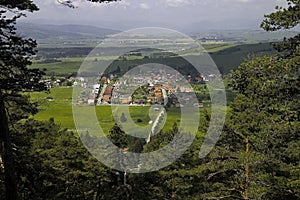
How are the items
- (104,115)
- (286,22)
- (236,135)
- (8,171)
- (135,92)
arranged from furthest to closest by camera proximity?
(135,92) < (104,115) < (236,135) < (286,22) < (8,171)

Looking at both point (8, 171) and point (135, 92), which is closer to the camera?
point (8, 171)

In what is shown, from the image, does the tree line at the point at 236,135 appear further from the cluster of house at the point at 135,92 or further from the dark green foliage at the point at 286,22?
the cluster of house at the point at 135,92

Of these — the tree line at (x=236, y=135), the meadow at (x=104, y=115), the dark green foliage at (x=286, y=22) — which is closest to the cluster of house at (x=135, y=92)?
the meadow at (x=104, y=115)

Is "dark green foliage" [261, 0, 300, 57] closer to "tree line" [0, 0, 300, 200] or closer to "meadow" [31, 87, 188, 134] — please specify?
"tree line" [0, 0, 300, 200]

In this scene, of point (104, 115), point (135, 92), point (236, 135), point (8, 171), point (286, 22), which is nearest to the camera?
point (8, 171)

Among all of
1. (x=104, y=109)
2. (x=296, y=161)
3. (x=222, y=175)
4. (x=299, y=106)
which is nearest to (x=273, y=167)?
(x=296, y=161)

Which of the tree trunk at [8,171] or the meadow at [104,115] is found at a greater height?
the tree trunk at [8,171]

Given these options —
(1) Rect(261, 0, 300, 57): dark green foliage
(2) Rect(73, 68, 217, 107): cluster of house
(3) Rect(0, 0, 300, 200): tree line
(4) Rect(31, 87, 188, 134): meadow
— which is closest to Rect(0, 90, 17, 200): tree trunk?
(3) Rect(0, 0, 300, 200): tree line

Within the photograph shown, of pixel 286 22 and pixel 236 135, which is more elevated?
pixel 286 22

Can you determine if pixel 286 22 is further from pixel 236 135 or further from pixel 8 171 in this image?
pixel 8 171

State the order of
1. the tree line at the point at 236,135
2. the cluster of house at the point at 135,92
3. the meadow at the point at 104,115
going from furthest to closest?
the cluster of house at the point at 135,92 < the meadow at the point at 104,115 < the tree line at the point at 236,135

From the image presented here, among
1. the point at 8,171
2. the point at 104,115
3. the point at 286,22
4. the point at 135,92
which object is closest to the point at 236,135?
the point at 286,22

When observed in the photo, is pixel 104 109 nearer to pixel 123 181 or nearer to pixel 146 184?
pixel 123 181
